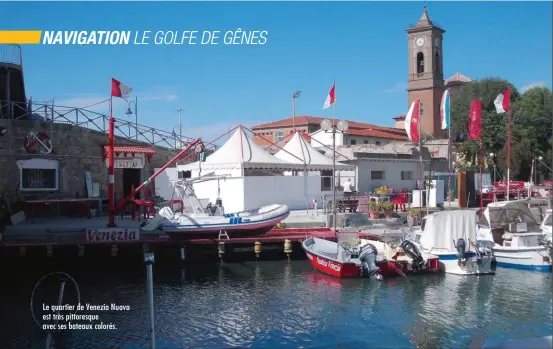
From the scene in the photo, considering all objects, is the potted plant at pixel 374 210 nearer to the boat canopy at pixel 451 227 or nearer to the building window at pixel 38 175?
the boat canopy at pixel 451 227

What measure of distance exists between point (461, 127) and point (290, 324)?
4885 cm

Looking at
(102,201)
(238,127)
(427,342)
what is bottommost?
(427,342)

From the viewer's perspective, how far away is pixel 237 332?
1301 centimetres

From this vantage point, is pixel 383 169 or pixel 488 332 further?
pixel 383 169

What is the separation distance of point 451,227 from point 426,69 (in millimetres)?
59618

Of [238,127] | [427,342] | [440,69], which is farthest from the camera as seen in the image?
[440,69]

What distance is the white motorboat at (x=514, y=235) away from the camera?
20.0 meters

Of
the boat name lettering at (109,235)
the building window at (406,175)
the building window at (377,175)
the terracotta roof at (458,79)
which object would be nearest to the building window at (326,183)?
the building window at (377,175)

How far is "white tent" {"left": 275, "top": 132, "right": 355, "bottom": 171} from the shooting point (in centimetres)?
3146

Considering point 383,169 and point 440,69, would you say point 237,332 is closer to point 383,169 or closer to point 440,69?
point 383,169

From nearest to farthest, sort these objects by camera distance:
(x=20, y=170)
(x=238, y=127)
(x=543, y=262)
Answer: (x=543, y=262) < (x=20, y=170) < (x=238, y=127)

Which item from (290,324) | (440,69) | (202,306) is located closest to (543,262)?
(290,324)

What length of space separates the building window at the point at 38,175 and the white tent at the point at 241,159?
724 cm

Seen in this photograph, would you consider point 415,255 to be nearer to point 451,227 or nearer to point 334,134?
point 451,227
